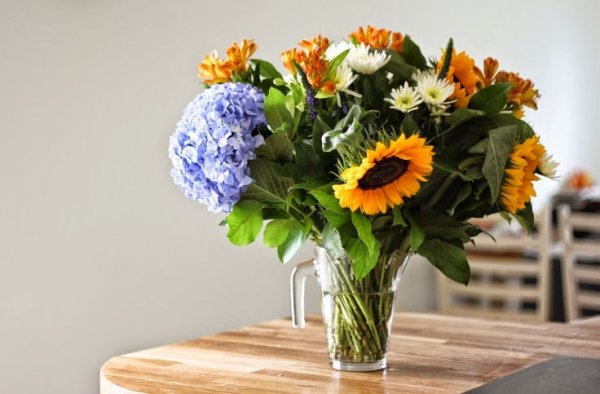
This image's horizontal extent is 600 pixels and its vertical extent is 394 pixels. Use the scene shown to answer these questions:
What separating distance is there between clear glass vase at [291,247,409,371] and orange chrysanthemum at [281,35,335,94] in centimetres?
27

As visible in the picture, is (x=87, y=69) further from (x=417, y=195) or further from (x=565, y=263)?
(x=565, y=263)

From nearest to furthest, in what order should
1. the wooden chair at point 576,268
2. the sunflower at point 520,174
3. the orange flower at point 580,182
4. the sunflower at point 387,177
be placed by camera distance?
the sunflower at point 387,177
the sunflower at point 520,174
the wooden chair at point 576,268
the orange flower at point 580,182

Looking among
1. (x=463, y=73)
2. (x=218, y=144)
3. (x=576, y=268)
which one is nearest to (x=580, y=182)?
(x=576, y=268)

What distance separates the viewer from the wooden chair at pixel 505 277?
376 centimetres

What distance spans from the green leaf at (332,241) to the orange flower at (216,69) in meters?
0.29

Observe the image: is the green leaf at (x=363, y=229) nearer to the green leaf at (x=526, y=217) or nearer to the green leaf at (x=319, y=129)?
the green leaf at (x=319, y=129)

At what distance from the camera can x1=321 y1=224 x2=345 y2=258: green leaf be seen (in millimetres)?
1445

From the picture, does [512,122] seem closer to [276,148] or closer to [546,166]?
[546,166]

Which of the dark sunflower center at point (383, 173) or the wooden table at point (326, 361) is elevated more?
the dark sunflower center at point (383, 173)

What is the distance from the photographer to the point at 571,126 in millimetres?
6113

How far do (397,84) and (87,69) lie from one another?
58.9 inches

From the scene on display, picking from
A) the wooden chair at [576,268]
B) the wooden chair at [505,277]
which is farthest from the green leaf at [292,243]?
the wooden chair at [576,268]

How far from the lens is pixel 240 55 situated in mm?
1505

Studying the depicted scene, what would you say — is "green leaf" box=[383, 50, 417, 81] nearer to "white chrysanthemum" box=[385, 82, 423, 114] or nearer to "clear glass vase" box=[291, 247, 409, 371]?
"white chrysanthemum" box=[385, 82, 423, 114]
